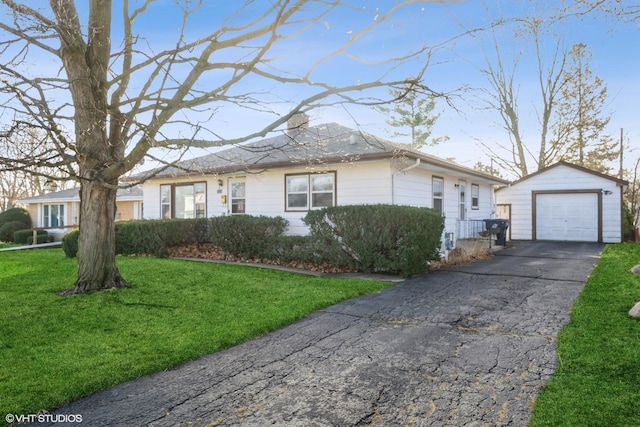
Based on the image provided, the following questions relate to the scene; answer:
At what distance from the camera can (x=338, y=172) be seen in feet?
39.4

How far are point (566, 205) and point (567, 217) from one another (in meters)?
0.57

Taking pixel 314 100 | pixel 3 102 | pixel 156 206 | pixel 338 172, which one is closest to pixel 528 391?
pixel 314 100

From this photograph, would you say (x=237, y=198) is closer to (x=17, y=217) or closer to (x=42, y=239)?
(x=42, y=239)

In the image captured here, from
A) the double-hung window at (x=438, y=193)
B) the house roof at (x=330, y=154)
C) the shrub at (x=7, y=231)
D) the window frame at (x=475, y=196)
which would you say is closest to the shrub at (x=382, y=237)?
the house roof at (x=330, y=154)

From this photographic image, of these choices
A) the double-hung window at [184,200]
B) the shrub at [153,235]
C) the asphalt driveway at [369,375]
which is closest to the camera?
the asphalt driveway at [369,375]

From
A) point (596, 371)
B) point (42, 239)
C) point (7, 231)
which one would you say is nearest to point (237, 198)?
point (596, 371)

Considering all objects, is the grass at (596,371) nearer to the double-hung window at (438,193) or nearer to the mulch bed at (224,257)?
the mulch bed at (224,257)

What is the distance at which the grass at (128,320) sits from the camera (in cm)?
385

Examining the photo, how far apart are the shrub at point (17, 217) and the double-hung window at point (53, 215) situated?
3.53 feet

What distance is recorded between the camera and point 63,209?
28344 millimetres

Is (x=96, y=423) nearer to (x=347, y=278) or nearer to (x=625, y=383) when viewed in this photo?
(x=625, y=383)

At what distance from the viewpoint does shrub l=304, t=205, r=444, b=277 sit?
9.28 meters

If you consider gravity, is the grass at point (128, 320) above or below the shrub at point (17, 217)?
below

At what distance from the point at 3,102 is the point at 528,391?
7698 mm
